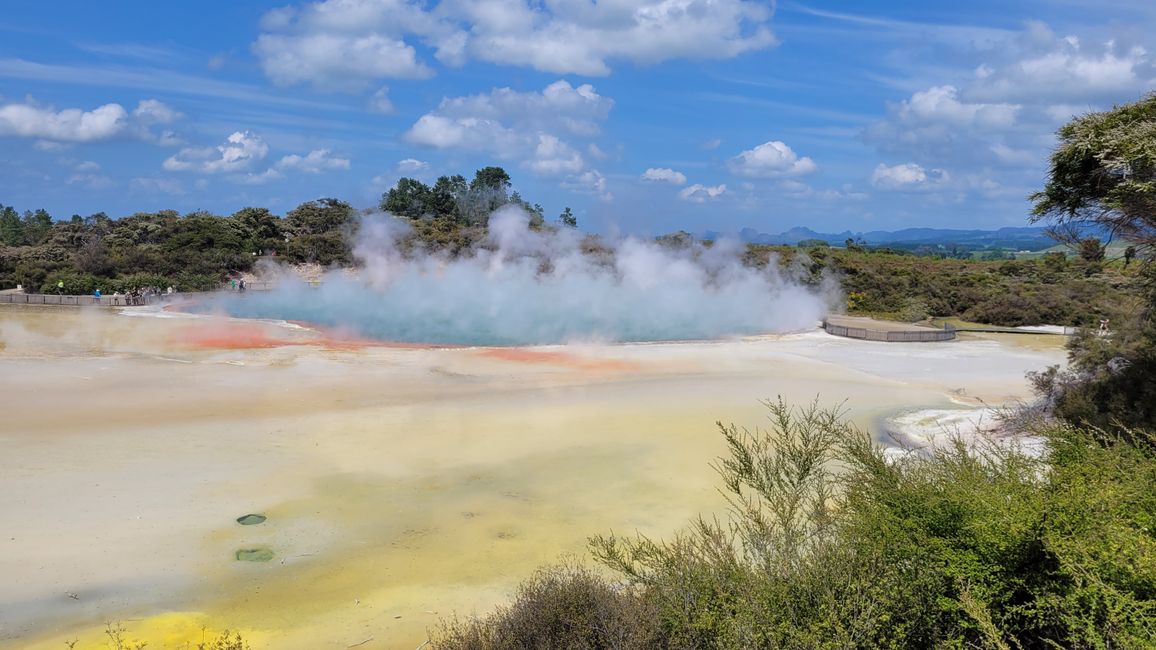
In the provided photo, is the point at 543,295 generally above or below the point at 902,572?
above

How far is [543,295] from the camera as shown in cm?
3475

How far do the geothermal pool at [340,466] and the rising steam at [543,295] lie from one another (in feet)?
16.7

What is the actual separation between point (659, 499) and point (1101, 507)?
581 centimetres

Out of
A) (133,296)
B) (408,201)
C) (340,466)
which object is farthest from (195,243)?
(340,466)

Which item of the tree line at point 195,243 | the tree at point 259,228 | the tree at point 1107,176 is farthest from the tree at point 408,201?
the tree at point 1107,176

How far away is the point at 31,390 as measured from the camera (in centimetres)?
1503

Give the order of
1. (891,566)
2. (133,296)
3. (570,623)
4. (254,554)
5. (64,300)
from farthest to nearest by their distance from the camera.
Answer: (133,296) → (64,300) → (254,554) → (570,623) → (891,566)

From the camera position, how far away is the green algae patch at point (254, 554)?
26.3ft

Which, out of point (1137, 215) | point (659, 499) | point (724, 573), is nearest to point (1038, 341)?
point (1137, 215)

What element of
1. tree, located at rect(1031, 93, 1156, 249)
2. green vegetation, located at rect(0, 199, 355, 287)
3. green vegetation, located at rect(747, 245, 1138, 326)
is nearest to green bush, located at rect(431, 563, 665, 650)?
tree, located at rect(1031, 93, 1156, 249)

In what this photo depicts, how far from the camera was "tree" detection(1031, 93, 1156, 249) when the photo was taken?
30.2 feet

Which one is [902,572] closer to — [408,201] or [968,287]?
[968,287]

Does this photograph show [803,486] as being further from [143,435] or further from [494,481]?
[143,435]

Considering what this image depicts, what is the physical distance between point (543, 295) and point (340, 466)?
24.0m
